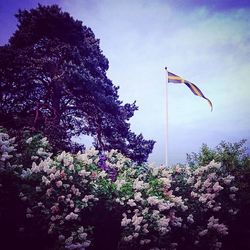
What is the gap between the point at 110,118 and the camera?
19156mm

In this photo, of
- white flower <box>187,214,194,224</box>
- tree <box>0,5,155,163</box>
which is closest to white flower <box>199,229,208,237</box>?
white flower <box>187,214,194,224</box>

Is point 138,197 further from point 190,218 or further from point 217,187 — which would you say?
point 217,187

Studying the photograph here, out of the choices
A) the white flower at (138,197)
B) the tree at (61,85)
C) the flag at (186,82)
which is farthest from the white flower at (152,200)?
the tree at (61,85)

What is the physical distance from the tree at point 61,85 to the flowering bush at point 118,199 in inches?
292

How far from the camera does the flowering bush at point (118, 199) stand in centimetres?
703

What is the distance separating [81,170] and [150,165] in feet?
11.7

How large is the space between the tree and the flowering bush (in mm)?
7408

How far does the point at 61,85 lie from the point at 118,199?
1084 cm

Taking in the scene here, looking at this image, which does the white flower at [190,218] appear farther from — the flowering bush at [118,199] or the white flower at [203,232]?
the white flower at [203,232]

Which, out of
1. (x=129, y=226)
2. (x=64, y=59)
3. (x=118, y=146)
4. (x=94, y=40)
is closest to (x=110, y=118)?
A: (x=118, y=146)

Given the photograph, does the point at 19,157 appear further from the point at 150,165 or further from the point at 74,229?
the point at 150,165

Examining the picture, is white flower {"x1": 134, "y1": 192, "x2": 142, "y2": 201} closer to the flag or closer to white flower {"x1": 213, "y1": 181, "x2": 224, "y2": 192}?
white flower {"x1": 213, "y1": 181, "x2": 224, "y2": 192}

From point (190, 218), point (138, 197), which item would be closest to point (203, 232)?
point (190, 218)

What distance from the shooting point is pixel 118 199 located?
342 inches
